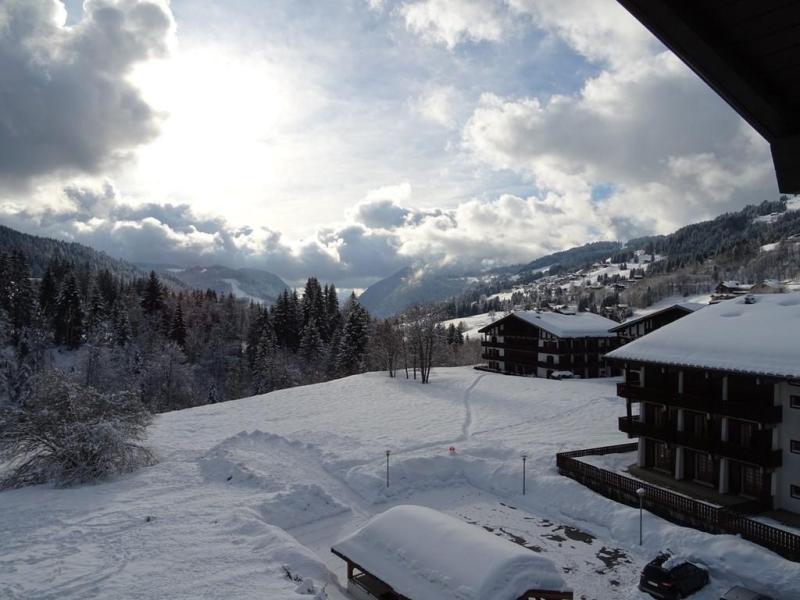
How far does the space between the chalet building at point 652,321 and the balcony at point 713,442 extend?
30842 mm

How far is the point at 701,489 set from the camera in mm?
27172

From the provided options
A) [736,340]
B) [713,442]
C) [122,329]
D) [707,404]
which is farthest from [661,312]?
[122,329]

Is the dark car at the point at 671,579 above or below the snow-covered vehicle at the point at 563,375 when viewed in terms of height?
below

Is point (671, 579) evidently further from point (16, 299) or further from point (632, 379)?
point (16, 299)

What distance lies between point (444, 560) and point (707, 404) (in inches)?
727

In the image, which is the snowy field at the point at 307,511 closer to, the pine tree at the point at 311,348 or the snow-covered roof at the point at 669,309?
the snow-covered roof at the point at 669,309

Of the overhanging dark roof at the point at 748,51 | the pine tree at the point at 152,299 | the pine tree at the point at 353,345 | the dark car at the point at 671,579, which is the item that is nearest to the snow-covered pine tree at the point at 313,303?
the pine tree at the point at 353,345

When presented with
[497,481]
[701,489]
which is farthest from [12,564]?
[701,489]

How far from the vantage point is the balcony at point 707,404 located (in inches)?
955

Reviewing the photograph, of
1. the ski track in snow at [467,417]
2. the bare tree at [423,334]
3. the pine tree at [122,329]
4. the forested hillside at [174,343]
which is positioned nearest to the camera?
the ski track in snow at [467,417]

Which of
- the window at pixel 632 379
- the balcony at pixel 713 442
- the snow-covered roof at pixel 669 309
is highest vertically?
the snow-covered roof at pixel 669 309

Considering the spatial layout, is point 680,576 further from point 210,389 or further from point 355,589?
point 210,389

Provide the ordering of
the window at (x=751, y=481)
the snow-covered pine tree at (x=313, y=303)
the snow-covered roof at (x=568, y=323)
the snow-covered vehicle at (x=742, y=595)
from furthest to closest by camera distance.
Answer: the snow-covered pine tree at (x=313, y=303), the snow-covered roof at (x=568, y=323), the window at (x=751, y=481), the snow-covered vehicle at (x=742, y=595)

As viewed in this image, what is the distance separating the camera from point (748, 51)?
4.34m
